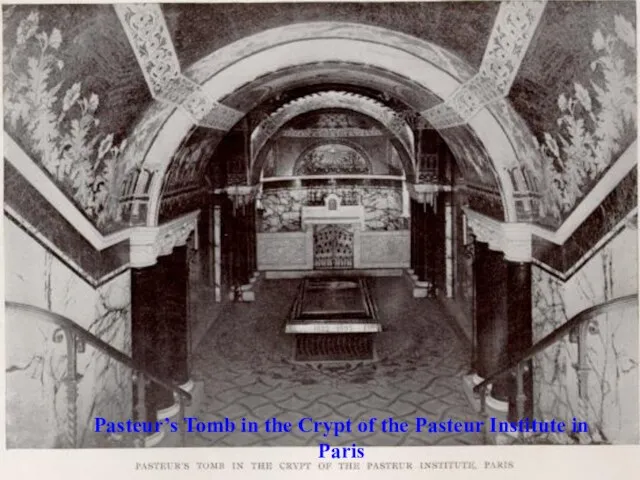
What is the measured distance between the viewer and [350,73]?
6066 mm

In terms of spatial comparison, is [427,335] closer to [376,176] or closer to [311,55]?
[311,55]

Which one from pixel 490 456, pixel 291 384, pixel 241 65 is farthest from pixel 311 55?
pixel 291 384

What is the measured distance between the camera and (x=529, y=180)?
5.22m

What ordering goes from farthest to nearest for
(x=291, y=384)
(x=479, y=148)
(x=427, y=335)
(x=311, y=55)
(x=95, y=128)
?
(x=427, y=335)
(x=291, y=384)
(x=479, y=148)
(x=311, y=55)
(x=95, y=128)

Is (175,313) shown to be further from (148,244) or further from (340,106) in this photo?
(340,106)

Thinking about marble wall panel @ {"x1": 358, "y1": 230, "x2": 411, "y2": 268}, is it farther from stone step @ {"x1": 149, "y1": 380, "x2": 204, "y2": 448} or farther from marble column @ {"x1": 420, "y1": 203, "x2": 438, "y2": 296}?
stone step @ {"x1": 149, "y1": 380, "x2": 204, "y2": 448}

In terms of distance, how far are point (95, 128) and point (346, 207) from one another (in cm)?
1093

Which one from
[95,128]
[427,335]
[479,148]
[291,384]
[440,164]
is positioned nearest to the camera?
[95,128]

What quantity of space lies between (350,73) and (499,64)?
195 centimetres

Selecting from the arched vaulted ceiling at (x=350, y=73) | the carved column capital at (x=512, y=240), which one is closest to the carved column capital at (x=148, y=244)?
the arched vaulted ceiling at (x=350, y=73)

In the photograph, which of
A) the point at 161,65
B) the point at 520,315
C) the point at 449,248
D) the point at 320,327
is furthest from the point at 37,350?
the point at 449,248

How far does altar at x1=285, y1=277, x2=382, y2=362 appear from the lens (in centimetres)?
841

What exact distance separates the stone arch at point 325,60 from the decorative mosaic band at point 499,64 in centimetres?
10

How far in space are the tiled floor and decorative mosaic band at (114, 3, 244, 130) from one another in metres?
3.26
